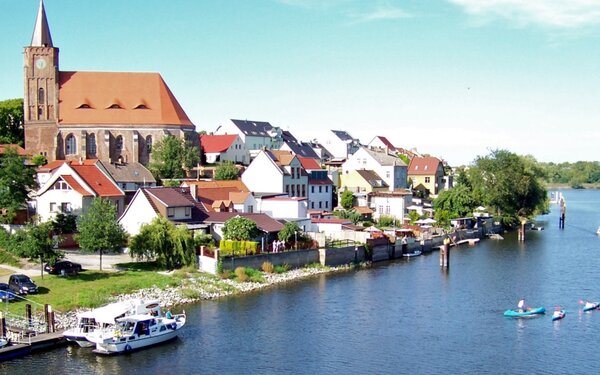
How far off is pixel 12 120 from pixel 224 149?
29132 mm

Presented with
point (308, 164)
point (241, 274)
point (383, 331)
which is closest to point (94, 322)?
point (383, 331)

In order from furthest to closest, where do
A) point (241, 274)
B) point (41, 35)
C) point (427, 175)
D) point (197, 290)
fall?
1. point (427, 175)
2. point (41, 35)
3. point (241, 274)
4. point (197, 290)

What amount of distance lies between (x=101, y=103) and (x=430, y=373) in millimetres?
66199

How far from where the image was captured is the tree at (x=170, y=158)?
265 ft

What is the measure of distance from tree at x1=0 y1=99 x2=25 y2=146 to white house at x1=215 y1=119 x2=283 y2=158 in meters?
29.8

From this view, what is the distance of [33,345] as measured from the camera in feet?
110

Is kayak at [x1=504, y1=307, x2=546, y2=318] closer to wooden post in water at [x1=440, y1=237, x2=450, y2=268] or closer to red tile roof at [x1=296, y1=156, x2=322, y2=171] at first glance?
wooden post in water at [x1=440, y1=237, x2=450, y2=268]

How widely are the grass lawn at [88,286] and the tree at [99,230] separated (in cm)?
190

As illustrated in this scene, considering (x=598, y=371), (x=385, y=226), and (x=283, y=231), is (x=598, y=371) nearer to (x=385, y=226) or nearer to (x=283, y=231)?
(x=283, y=231)

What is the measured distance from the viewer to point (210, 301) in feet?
147

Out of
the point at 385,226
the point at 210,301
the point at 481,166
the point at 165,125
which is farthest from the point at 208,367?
the point at 481,166

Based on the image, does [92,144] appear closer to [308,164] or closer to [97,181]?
[308,164]

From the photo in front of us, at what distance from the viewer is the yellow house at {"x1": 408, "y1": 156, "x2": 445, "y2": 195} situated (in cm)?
10500

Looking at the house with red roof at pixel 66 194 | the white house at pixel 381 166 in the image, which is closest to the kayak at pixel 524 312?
the house with red roof at pixel 66 194
